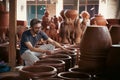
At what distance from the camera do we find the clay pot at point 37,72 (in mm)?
2121

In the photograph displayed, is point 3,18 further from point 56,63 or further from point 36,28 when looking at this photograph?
point 56,63

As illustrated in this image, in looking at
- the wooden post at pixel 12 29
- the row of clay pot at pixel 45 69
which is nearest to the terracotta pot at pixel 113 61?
the row of clay pot at pixel 45 69

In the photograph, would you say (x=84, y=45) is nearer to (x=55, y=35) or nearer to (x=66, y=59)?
(x=66, y=59)

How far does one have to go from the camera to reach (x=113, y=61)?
209 centimetres

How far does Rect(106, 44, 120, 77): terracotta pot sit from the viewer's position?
2.07 m

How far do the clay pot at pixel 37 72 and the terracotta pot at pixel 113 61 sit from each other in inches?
19.2

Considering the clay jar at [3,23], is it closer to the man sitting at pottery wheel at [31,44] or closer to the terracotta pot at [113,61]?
the man sitting at pottery wheel at [31,44]

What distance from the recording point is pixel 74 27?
554 cm

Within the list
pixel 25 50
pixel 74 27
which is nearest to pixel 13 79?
pixel 25 50

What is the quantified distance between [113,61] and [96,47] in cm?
25

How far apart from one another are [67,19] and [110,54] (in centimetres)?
348

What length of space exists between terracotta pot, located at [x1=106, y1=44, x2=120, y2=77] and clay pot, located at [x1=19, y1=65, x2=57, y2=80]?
0.49 meters

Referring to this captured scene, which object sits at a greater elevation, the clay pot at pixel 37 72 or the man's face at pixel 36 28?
the man's face at pixel 36 28

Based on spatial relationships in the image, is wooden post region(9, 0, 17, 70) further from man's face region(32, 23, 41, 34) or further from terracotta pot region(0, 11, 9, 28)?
terracotta pot region(0, 11, 9, 28)
